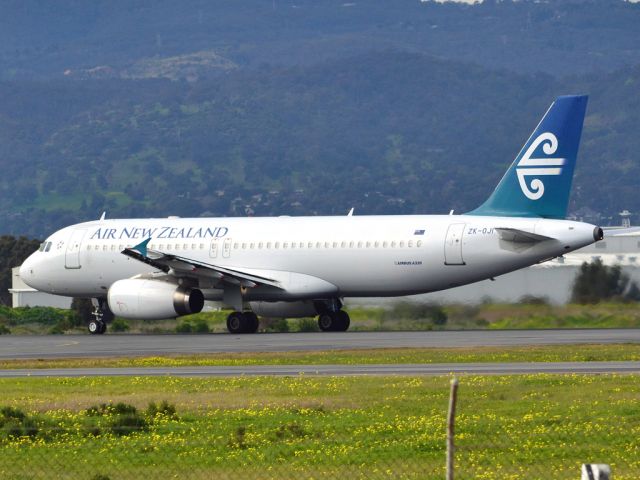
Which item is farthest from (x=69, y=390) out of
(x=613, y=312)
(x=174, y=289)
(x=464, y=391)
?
(x=613, y=312)

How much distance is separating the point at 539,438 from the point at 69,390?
12.0m

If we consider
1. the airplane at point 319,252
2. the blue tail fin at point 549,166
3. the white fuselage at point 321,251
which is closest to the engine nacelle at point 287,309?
the airplane at point 319,252

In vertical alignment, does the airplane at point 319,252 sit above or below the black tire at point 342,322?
above

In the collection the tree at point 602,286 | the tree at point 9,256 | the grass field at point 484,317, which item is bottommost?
the grass field at point 484,317

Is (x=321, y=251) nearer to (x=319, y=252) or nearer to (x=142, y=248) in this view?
(x=319, y=252)

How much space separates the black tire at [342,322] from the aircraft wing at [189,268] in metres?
2.39

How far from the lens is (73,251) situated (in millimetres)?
57438

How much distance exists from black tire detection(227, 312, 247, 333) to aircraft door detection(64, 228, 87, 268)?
7.18 meters

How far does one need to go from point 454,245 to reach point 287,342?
6967mm

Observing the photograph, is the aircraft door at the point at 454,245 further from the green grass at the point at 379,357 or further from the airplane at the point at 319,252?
the green grass at the point at 379,357

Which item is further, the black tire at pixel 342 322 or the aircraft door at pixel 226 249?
the aircraft door at pixel 226 249

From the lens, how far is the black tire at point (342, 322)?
53312 millimetres

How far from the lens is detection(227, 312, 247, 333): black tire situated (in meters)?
53.2

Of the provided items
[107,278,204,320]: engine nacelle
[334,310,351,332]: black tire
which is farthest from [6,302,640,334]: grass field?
[107,278,204,320]: engine nacelle
